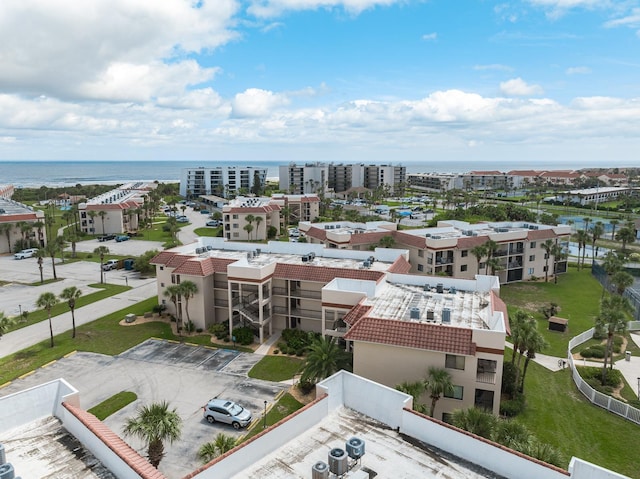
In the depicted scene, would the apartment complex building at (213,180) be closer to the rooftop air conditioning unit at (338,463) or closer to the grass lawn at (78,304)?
the grass lawn at (78,304)

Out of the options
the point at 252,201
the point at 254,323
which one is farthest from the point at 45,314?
the point at 252,201

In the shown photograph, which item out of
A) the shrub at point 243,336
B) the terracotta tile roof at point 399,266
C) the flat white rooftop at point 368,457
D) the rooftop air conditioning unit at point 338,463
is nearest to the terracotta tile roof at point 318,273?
the terracotta tile roof at point 399,266

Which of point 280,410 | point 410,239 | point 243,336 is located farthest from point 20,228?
point 280,410

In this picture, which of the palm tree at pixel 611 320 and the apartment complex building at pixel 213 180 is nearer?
the palm tree at pixel 611 320

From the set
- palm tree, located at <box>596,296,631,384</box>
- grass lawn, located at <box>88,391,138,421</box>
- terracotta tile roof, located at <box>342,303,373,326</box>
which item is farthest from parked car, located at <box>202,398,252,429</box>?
palm tree, located at <box>596,296,631,384</box>

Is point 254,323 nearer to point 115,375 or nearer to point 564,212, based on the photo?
point 115,375
